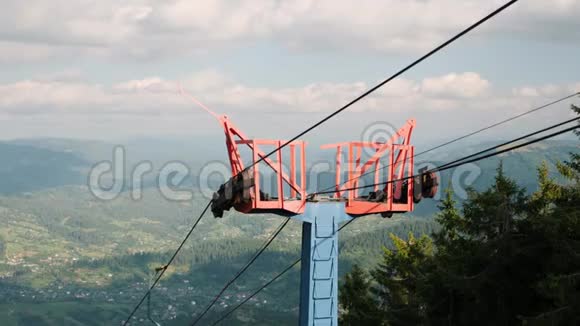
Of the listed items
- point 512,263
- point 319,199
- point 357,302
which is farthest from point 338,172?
point 357,302

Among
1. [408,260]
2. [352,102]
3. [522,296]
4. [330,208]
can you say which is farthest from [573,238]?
[408,260]

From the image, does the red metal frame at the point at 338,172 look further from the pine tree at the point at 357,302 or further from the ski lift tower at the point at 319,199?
the pine tree at the point at 357,302

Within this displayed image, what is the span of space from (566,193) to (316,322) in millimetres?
19962

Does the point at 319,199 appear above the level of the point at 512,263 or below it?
above

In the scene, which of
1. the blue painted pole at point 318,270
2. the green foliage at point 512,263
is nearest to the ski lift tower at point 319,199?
the blue painted pole at point 318,270

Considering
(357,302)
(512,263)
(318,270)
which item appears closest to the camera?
(318,270)

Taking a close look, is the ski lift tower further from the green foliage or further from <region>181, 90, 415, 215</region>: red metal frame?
the green foliage

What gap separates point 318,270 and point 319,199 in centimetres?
193

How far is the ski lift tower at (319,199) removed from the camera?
58.6ft

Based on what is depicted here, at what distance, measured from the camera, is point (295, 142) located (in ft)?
62.5

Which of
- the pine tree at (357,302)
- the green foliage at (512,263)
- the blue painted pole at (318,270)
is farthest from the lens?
the pine tree at (357,302)

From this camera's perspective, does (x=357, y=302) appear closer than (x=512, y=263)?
No

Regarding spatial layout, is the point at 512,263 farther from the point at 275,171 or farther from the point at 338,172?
the point at 275,171

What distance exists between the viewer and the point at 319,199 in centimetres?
1892
